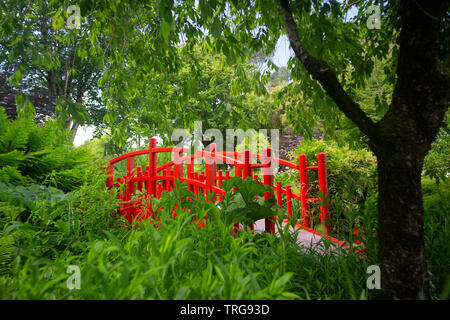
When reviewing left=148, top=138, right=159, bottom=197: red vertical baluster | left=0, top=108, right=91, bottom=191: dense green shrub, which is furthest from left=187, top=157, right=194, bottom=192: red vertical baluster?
left=0, top=108, right=91, bottom=191: dense green shrub

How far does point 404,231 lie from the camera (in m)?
1.49

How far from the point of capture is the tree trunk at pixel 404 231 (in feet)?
4.86

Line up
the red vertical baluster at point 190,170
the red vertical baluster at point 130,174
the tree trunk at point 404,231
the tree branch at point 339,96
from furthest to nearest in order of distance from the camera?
1. the red vertical baluster at point 130,174
2. the red vertical baluster at point 190,170
3. the tree branch at point 339,96
4. the tree trunk at point 404,231

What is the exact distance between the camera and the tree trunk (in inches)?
58.3

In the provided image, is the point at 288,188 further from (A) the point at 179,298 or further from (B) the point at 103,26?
(A) the point at 179,298

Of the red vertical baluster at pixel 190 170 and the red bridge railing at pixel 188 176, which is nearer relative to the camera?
the red bridge railing at pixel 188 176

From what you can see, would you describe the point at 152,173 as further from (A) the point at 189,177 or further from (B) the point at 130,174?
(A) the point at 189,177

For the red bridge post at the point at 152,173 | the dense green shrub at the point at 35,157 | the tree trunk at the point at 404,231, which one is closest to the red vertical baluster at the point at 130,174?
the red bridge post at the point at 152,173

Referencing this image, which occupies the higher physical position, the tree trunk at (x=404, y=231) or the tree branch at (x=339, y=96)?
the tree branch at (x=339, y=96)

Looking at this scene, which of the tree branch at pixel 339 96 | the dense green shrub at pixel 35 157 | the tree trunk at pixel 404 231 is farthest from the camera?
the dense green shrub at pixel 35 157

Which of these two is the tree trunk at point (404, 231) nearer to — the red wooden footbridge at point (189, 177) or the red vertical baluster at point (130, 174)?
the red wooden footbridge at point (189, 177)
